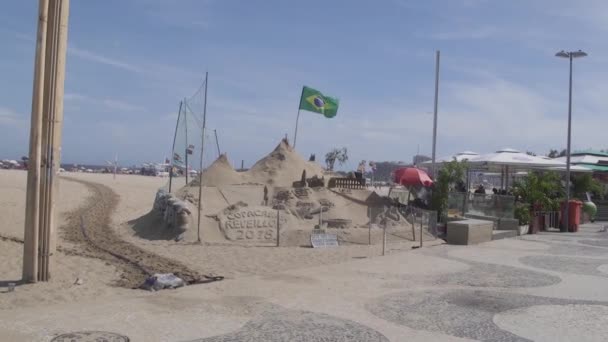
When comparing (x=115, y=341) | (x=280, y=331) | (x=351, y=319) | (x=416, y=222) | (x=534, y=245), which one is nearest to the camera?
(x=115, y=341)

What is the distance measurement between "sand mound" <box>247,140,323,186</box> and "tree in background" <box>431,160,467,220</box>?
5.41m

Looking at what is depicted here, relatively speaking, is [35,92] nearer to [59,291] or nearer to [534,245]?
[59,291]

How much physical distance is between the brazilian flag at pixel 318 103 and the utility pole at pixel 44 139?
16.6m

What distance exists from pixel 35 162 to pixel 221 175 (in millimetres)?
13267

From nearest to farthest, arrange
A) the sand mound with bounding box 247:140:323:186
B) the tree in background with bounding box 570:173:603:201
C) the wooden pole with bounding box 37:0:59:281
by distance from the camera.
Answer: the wooden pole with bounding box 37:0:59:281 < the sand mound with bounding box 247:140:323:186 < the tree in background with bounding box 570:173:603:201

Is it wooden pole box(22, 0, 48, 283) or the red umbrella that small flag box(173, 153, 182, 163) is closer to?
the red umbrella

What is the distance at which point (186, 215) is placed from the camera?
14688 millimetres

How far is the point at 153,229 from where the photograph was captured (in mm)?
15867

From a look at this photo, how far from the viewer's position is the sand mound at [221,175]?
67.3 ft

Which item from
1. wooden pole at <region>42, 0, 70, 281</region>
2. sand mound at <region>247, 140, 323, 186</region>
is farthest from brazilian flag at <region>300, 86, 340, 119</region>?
wooden pole at <region>42, 0, 70, 281</region>

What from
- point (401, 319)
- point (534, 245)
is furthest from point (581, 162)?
point (401, 319)

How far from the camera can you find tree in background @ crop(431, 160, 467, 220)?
17.9 meters

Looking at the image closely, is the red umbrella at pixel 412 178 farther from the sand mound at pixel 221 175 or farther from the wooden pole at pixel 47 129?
→ the wooden pole at pixel 47 129

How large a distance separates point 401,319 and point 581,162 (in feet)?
78.8
